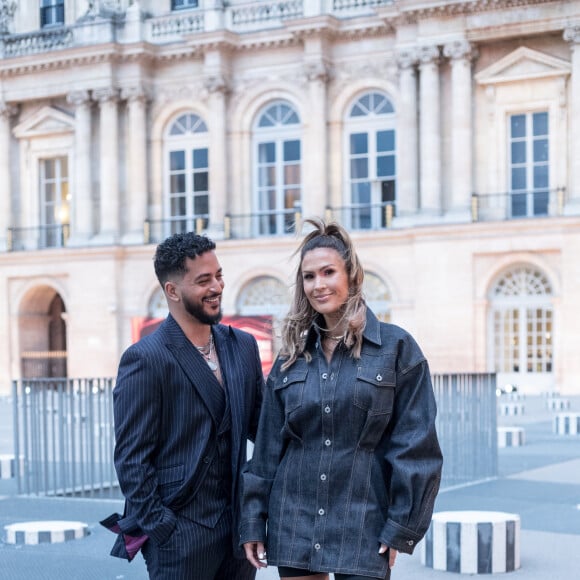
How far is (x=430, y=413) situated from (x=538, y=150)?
104 feet

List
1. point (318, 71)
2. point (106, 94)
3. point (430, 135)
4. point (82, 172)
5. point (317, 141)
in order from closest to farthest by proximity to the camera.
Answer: point (430, 135) < point (318, 71) < point (317, 141) < point (106, 94) < point (82, 172)

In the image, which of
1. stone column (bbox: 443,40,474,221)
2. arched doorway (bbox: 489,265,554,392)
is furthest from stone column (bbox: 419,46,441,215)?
arched doorway (bbox: 489,265,554,392)

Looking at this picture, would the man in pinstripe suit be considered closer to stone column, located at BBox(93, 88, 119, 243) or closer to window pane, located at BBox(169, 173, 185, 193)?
stone column, located at BBox(93, 88, 119, 243)

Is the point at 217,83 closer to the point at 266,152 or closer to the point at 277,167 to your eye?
the point at 266,152

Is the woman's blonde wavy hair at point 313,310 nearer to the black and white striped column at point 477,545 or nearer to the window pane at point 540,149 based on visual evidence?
the black and white striped column at point 477,545

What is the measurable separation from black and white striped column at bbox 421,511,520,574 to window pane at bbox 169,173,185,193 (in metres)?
32.4

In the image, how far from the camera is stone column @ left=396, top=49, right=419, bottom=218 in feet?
117

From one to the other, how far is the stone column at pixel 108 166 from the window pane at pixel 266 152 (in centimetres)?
476

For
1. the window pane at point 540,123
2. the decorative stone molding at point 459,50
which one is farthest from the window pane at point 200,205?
the window pane at point 540,123

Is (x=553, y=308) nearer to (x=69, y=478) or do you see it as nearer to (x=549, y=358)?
(x=549, y=358)

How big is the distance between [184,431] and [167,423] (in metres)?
0.07

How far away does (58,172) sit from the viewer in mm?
42562

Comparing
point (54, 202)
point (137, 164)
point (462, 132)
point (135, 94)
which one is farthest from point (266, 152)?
point (54, 202)

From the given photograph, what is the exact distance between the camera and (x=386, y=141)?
37.1 meters
